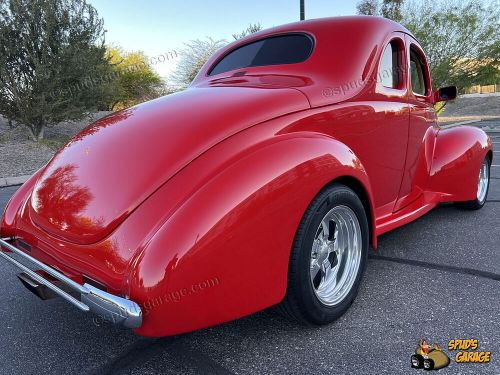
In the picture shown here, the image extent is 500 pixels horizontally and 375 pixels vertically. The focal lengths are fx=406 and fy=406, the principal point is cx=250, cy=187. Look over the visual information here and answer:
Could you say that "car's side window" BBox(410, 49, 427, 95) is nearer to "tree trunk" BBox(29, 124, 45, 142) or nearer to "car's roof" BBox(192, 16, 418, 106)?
"car's roof" BBox(192, 16, 418, 106)

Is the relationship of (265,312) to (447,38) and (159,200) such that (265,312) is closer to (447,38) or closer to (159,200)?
(159,200)

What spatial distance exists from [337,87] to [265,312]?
143 cm

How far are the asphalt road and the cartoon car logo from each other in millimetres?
38

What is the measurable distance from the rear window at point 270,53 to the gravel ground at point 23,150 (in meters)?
7.43

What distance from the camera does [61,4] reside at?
A: 11633mm

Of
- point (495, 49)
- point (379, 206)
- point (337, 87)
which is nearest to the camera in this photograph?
point (337, 87)

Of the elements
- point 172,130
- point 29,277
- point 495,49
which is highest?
point 172,130

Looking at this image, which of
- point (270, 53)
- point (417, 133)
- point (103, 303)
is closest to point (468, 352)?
point (103, 303)

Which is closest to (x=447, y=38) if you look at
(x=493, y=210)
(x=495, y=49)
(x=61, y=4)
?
(x=495, y=49)

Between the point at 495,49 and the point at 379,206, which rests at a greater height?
the point at 379,206

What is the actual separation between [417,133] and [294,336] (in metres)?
1.96

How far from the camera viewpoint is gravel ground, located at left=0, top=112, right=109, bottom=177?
9.44 meters

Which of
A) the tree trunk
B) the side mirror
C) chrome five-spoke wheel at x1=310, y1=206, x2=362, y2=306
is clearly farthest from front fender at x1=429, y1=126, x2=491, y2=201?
the tree trunk

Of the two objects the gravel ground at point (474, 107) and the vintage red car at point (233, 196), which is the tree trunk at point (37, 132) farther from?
the gravel ground at point (474, 107)
